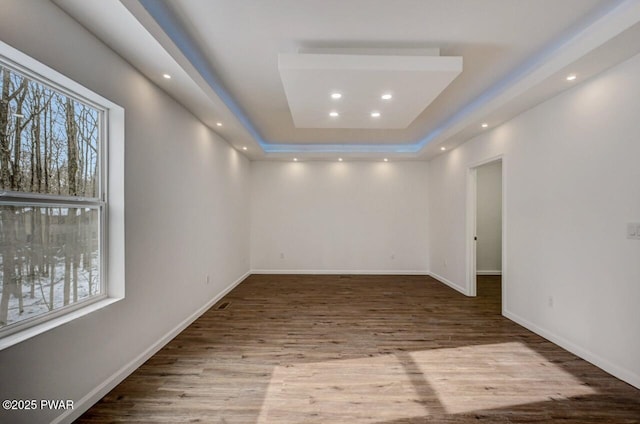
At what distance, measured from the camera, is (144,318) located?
2.57 m

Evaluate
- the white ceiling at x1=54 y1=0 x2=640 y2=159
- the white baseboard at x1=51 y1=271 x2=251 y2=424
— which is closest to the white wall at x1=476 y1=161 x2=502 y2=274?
the white ceiling at x1=54 y1=0 x2=640 y2=159

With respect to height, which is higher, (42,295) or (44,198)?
(44,198)

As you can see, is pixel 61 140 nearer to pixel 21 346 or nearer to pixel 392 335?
pixel 21 346

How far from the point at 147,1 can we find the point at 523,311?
4789 millimetres

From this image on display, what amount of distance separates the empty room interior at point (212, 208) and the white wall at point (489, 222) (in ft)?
8.12

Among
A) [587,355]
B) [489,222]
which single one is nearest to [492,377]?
[587,355]

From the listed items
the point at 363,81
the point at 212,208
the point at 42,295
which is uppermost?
the point at 363,81

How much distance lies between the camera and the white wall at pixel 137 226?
1.57m

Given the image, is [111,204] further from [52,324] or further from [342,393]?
[342,393]

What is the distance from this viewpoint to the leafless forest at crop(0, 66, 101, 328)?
156cm

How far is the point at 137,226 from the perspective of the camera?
249cm

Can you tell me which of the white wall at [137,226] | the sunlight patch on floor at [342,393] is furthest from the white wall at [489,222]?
the white wall at [137,226]

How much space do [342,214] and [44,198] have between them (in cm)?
530

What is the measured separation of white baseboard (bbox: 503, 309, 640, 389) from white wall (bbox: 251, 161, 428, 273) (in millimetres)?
3177
